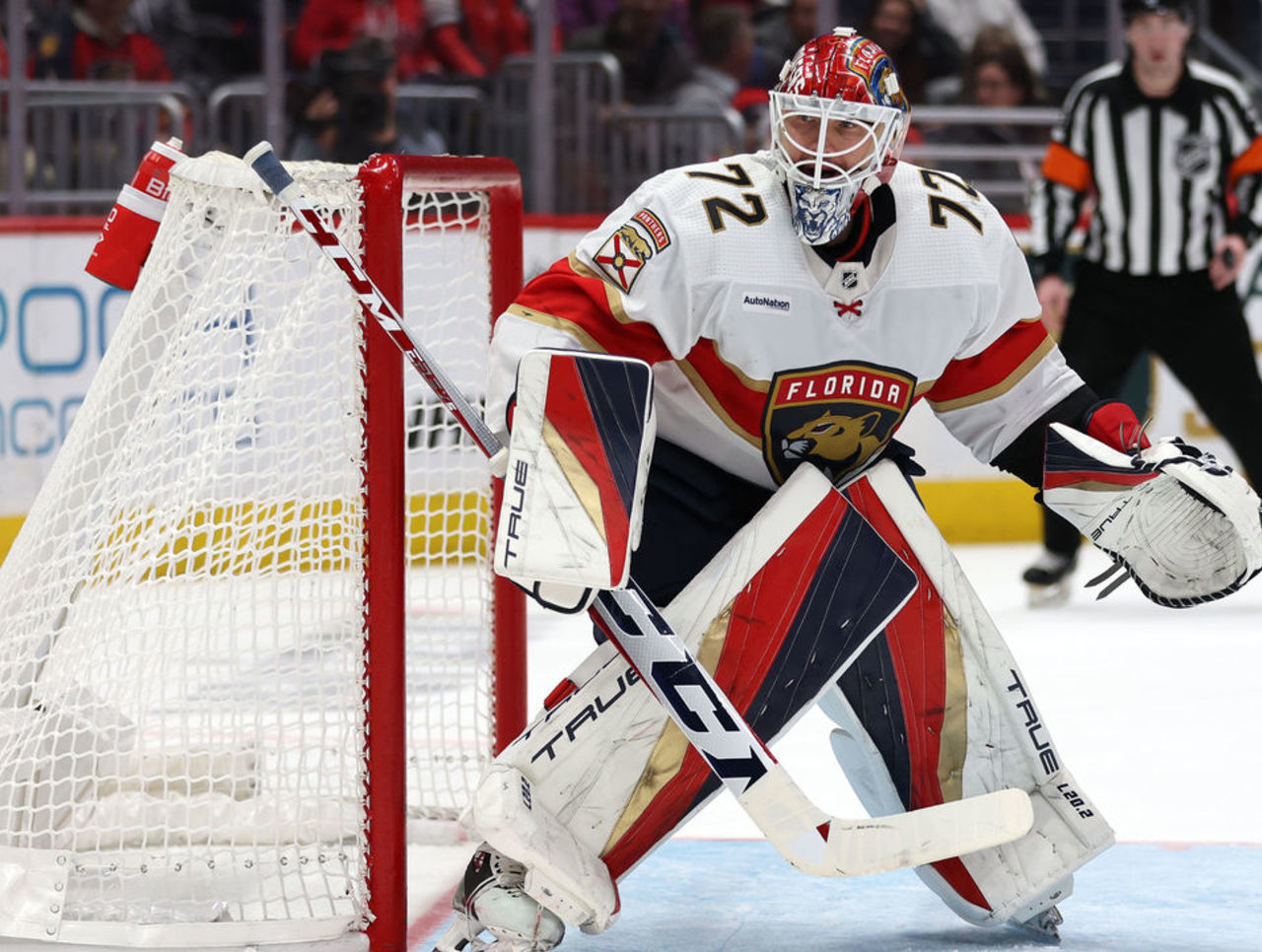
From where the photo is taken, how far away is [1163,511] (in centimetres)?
204

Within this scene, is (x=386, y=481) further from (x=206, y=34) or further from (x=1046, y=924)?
(x=206, y=34)

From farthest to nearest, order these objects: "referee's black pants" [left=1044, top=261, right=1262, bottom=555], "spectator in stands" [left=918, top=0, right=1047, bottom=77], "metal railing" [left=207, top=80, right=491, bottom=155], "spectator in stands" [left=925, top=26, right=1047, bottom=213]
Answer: "spectator in stands" [left=918, top=0, right=1047, bottom=77], "spectator in stands" [left=925, top=26, right=1047, bottom=213], "metal railing" [left=207, top=80, right=491, bottom=155], "referee's black pants" [left=1044, top=261, right=1262, bottom=555]

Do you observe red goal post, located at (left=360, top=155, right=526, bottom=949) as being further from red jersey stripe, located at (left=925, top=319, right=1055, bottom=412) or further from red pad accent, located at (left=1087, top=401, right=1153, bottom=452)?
red pad accent, located at (left=1087, top=401, right=1153, bottom=452)

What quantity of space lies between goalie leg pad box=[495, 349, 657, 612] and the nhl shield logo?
0.71ft

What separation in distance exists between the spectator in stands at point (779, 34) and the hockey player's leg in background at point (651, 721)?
4.17 metres

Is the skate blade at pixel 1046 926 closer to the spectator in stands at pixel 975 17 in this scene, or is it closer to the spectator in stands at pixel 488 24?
the spectator in stands at pixel 488 24

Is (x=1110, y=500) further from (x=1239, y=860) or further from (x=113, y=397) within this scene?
(x=113, y=397)

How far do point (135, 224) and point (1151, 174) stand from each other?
3.08m

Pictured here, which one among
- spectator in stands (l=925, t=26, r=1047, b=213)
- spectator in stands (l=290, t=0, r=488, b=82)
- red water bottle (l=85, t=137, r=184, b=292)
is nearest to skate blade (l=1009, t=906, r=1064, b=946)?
red water bottle (l=85, t=137, r=184, b=292)

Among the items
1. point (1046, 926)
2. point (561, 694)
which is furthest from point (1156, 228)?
point (561, 694)

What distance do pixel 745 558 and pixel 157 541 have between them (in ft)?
2.20

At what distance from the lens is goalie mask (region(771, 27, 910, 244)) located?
1.97m

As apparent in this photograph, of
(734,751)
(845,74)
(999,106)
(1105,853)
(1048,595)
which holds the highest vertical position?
(845,74)

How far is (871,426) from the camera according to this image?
83.1 inches
